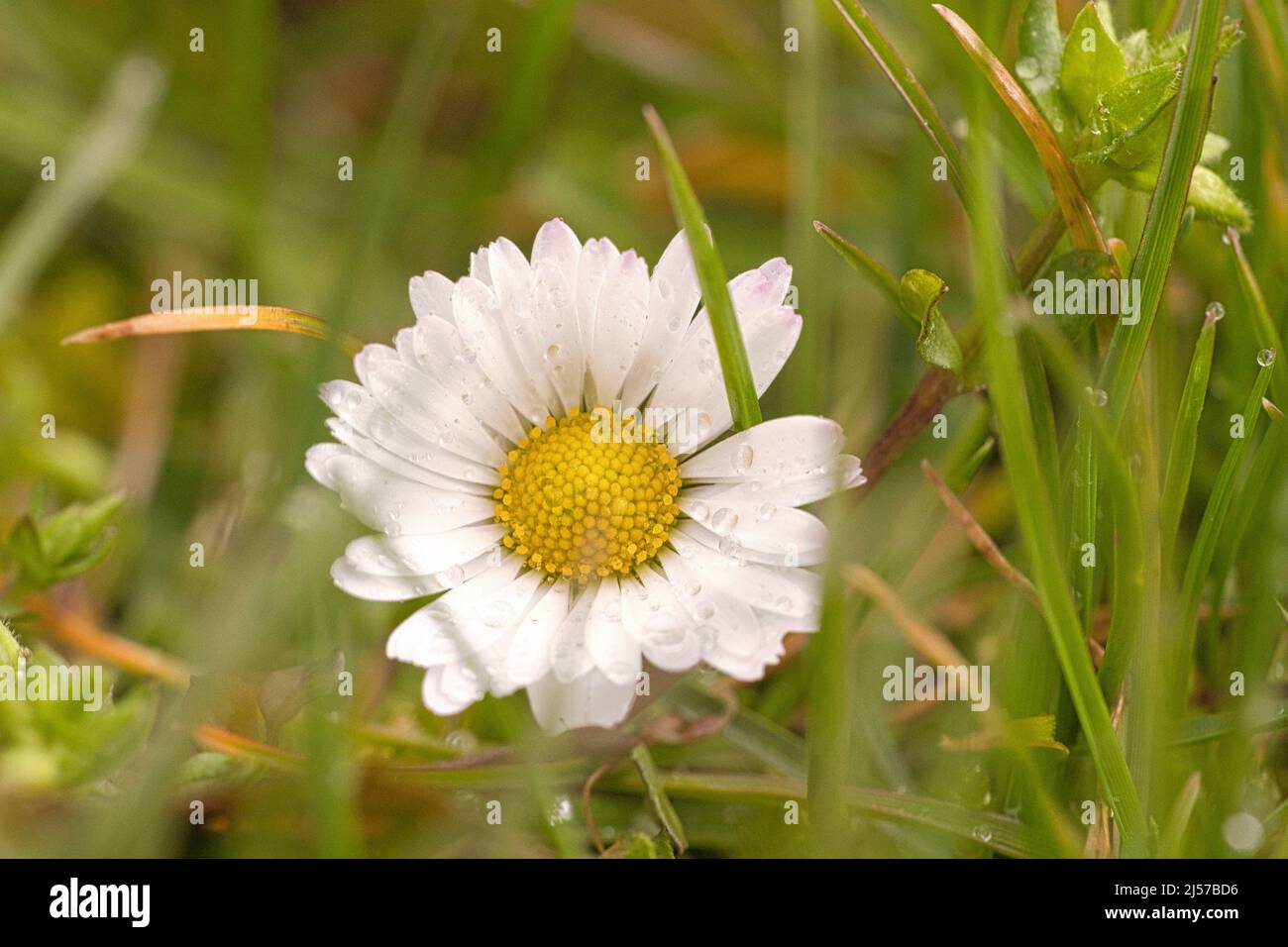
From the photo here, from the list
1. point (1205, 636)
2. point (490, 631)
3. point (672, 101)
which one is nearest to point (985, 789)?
point (1205, 636)

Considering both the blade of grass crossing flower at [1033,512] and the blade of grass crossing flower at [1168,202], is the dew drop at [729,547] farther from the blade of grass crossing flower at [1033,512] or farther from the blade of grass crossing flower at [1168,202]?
the blade of grass crossing flower at [1168,202]

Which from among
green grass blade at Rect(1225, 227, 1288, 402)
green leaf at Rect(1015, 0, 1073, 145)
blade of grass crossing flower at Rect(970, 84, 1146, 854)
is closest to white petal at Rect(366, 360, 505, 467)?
blade of grass crossing flower at Rect(970, 84, 1146, 854)

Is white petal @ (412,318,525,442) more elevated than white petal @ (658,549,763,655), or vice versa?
white petal @ (412,318,525,442)

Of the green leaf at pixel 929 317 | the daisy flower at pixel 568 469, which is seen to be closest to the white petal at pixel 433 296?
the daisy flower at pixel 568 469

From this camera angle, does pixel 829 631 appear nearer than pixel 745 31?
Yes

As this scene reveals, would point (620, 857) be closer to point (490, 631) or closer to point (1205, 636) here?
point (490, 631)

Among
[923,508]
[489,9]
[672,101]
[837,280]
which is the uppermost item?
[489,9]

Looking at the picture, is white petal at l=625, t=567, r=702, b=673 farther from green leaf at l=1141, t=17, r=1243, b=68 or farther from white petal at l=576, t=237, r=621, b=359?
green leaf at l=1141, t=17, r=1243, b=68
